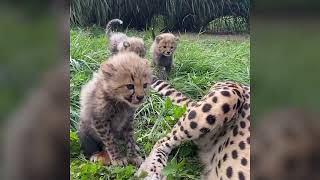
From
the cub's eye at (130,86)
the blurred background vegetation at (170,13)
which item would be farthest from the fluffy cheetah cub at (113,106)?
the blurred background vegetation at (170,13)

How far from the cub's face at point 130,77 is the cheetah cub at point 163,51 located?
6cm

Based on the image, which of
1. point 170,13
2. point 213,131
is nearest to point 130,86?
point 170,13

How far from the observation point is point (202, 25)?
4.53ft

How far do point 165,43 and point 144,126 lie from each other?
330mm

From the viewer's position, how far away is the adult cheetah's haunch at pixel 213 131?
1.53 meters

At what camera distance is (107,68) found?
1.39 m

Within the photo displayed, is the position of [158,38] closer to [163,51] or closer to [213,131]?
[163,51]

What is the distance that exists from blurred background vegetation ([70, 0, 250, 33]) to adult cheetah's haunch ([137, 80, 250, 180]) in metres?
0.22

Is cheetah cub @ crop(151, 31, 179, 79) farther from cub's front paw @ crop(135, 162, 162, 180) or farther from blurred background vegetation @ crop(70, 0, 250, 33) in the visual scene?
cub's front paw @ crop(135, 162, 162, 180)

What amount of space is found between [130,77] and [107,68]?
78mm

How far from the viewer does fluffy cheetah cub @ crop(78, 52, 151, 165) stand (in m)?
1.40

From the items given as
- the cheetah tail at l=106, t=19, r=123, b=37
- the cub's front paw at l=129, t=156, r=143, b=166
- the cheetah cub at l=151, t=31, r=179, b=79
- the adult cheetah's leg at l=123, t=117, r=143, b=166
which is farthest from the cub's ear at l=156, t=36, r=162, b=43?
the cub's front paw at l=129, t=156, r=143, b=166

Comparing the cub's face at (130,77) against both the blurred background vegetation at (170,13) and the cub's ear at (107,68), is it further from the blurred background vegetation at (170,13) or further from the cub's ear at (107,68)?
the blurred background vegetation at (170,13)
